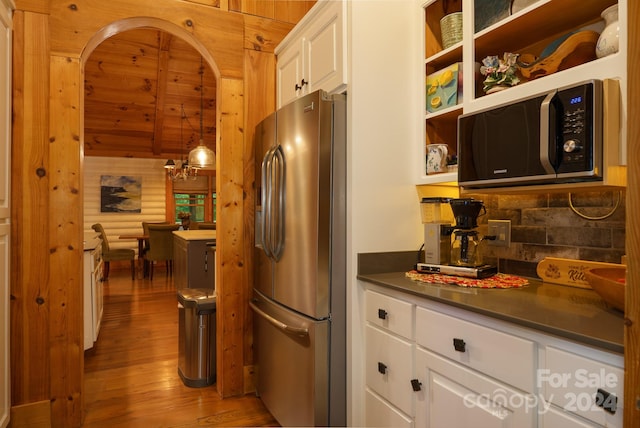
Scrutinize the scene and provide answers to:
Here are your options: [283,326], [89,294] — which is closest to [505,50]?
[283,326]

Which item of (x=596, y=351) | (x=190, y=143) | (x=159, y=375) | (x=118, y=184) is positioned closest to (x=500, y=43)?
(x=596, y=351)

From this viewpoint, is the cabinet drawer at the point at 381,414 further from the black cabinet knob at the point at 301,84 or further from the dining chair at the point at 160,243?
the dining chair at the point at 160,243

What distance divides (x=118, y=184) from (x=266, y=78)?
6.53m

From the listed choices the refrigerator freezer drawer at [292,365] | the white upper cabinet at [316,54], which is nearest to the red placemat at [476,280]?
the refrigerator freezer drawer at [292,365]

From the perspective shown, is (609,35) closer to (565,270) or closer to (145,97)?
(565,270)

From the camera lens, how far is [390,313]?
165cm

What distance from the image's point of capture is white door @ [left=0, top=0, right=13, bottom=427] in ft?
6.16

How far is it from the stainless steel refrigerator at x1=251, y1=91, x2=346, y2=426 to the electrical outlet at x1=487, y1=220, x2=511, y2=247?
753mm

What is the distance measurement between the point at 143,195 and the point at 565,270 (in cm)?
811

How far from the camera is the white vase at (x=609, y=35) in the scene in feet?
4.08

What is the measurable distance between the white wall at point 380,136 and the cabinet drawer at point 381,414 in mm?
50

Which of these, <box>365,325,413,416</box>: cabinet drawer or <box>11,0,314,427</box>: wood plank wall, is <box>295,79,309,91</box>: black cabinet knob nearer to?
<box>11,0,314,427</box>: wood plank wall

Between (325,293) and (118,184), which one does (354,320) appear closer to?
(325,293)

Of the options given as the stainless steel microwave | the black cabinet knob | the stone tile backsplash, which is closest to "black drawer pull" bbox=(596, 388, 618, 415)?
the stainless steel microwave
